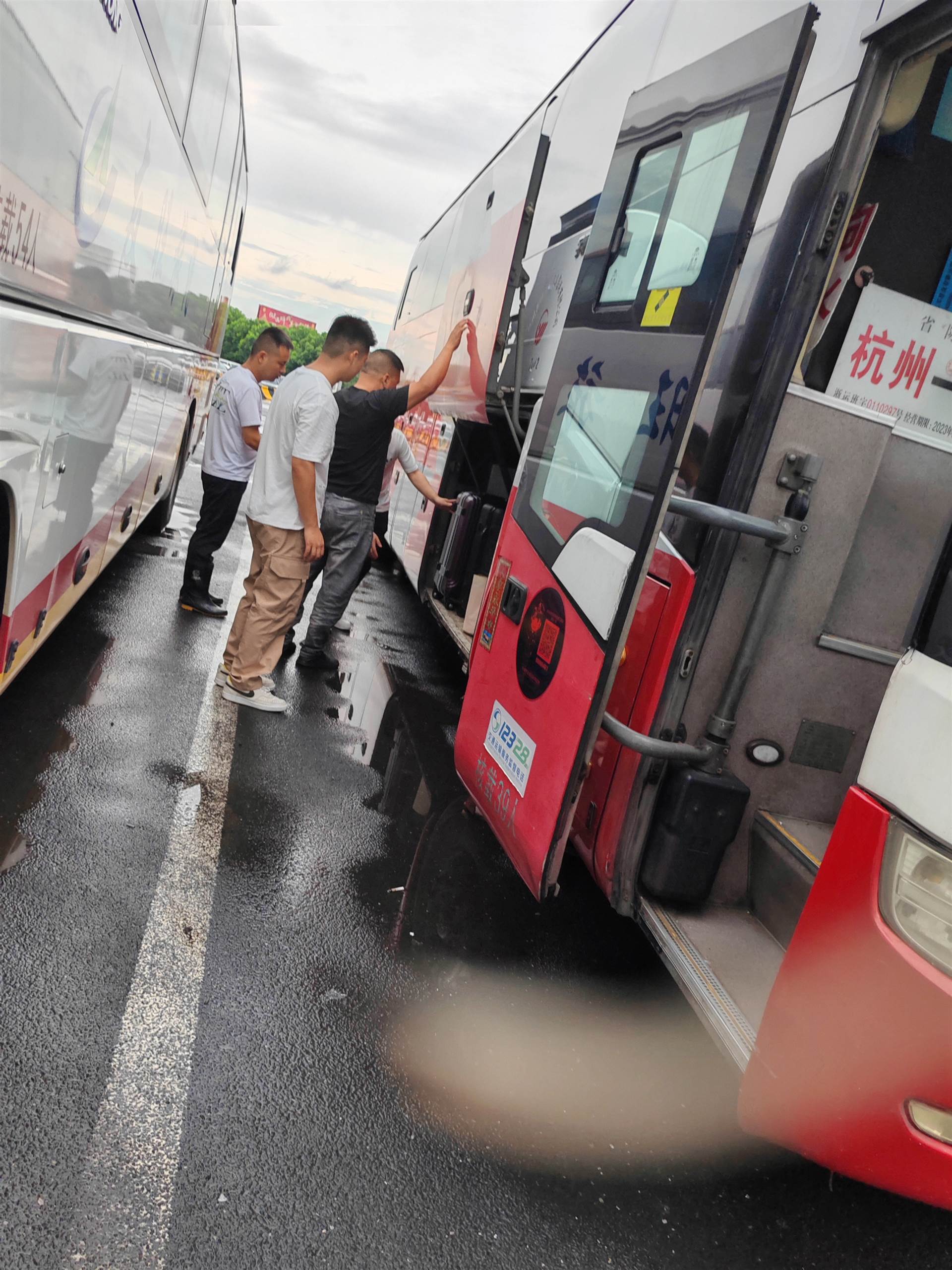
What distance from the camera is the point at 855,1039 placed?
2.16 meters

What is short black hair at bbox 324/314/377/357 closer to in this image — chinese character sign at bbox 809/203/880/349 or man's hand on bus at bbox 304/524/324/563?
man's hand on bus at bbox 304/524/324/563

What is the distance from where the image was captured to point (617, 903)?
126 inches

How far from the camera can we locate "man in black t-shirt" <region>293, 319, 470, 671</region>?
5.64 m

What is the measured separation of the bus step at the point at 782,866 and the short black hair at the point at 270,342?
16.3 feet

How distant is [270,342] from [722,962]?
537 centimetres

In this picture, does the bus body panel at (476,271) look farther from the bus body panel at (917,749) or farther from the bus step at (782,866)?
the bus body panel at (917,749)

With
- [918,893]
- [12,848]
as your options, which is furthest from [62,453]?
[918,893]

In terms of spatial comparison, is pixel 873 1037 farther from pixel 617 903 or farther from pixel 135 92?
pixel 135 92

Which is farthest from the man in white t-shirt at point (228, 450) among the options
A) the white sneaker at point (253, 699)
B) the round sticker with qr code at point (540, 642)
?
the round sticker with qr code at point (540, 642)

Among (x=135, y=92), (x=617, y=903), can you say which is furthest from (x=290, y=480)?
(x=617, y=903)

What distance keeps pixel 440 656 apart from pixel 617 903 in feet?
14.4

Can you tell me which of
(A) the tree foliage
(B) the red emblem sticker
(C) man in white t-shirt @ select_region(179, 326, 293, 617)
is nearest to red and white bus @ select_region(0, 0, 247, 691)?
(C) man in white t-shirt @ select_region(179, 326, 293, 617)

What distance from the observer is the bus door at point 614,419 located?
104 inches

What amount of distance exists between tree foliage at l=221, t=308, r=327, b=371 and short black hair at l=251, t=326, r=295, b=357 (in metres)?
92.6
